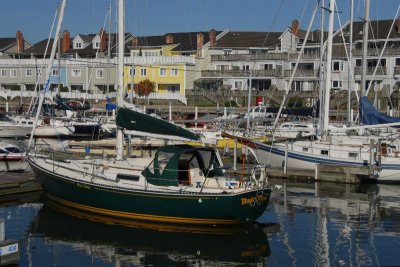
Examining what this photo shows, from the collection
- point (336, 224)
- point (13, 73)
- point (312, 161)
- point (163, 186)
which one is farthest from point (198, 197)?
point (13, 73)

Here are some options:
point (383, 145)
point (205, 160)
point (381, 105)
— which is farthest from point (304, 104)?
point (205, 160)

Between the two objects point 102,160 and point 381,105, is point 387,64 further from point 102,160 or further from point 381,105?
point 102,160

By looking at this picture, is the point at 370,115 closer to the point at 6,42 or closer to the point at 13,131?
the point at 13,131

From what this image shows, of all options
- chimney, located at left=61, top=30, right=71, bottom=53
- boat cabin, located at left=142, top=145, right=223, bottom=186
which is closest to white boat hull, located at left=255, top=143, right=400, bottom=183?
boat cabin, located at left=142, top=145, right=223, bottom=186

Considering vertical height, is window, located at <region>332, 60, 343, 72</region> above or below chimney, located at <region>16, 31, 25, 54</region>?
below

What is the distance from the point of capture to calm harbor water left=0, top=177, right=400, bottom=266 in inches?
802

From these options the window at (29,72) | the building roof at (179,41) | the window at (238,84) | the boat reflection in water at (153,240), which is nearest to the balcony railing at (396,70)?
the window at (238,84)

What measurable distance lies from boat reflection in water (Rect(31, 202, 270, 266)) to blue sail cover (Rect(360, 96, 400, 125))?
49.0 feet

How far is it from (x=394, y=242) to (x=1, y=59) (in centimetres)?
8978

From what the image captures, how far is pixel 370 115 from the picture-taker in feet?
121

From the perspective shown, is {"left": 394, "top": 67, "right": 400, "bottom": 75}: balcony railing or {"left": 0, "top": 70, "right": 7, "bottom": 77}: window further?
{"left": 0, "top": 70, "right": 7, "bottom": 77}: window

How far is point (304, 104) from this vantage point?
7712cm

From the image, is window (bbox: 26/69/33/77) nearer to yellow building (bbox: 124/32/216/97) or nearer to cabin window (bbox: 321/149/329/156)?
yellow building (bbox: 124/32/216/97)

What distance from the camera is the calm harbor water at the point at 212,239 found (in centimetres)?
2038
